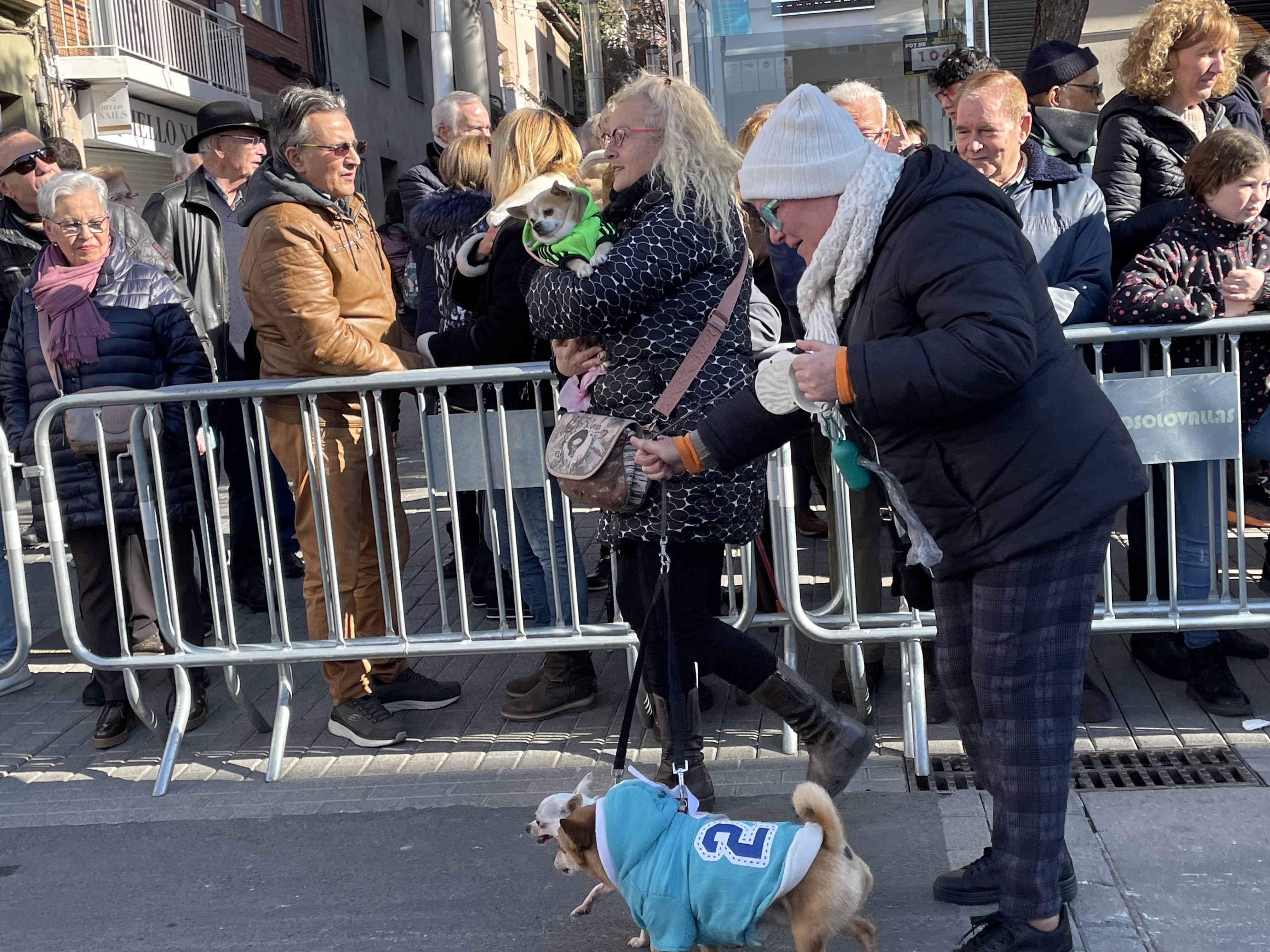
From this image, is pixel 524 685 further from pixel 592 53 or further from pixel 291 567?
pixel 592 53

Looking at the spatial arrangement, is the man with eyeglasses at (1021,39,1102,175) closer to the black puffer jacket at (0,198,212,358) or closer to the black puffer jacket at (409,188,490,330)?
the black puffer jacket at (409,188,490,330)

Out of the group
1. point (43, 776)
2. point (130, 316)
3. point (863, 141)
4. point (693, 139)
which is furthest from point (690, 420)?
point (43, 776)

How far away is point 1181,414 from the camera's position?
13.2ft

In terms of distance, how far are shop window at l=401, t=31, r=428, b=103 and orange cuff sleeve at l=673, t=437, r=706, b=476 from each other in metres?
28.6

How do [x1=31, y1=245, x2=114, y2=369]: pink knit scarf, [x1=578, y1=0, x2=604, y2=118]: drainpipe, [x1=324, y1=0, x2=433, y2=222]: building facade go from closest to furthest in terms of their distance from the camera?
[x1=31, y1=245, x2=114, y2=369]: pink knit scarf
[x1=578, y1=0, x2=604, y2=118]: drainpipe
[x1=324, y1=0, x2=433, y2=222]: building facade

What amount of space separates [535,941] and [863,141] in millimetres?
2077

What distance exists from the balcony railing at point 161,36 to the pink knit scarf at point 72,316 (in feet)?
47.7

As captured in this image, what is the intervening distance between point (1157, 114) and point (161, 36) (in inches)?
718

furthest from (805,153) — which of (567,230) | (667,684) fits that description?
(667,684)

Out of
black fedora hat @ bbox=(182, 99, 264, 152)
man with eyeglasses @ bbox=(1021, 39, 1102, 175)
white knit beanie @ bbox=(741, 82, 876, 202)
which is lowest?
white knit beanie @ bbox=(741, 82, 876, 202)

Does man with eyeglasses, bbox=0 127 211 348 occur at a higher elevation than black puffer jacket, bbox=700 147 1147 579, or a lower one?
higher

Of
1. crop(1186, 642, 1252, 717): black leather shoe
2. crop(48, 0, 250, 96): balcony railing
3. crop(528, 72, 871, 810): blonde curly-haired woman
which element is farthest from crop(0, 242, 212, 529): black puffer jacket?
crop(48, 0, 250, 96): balcony railing

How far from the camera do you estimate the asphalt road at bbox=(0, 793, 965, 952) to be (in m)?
3.28

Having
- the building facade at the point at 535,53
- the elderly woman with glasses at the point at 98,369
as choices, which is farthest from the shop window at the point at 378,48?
the elderly woman with glasses at the point at 98,369
